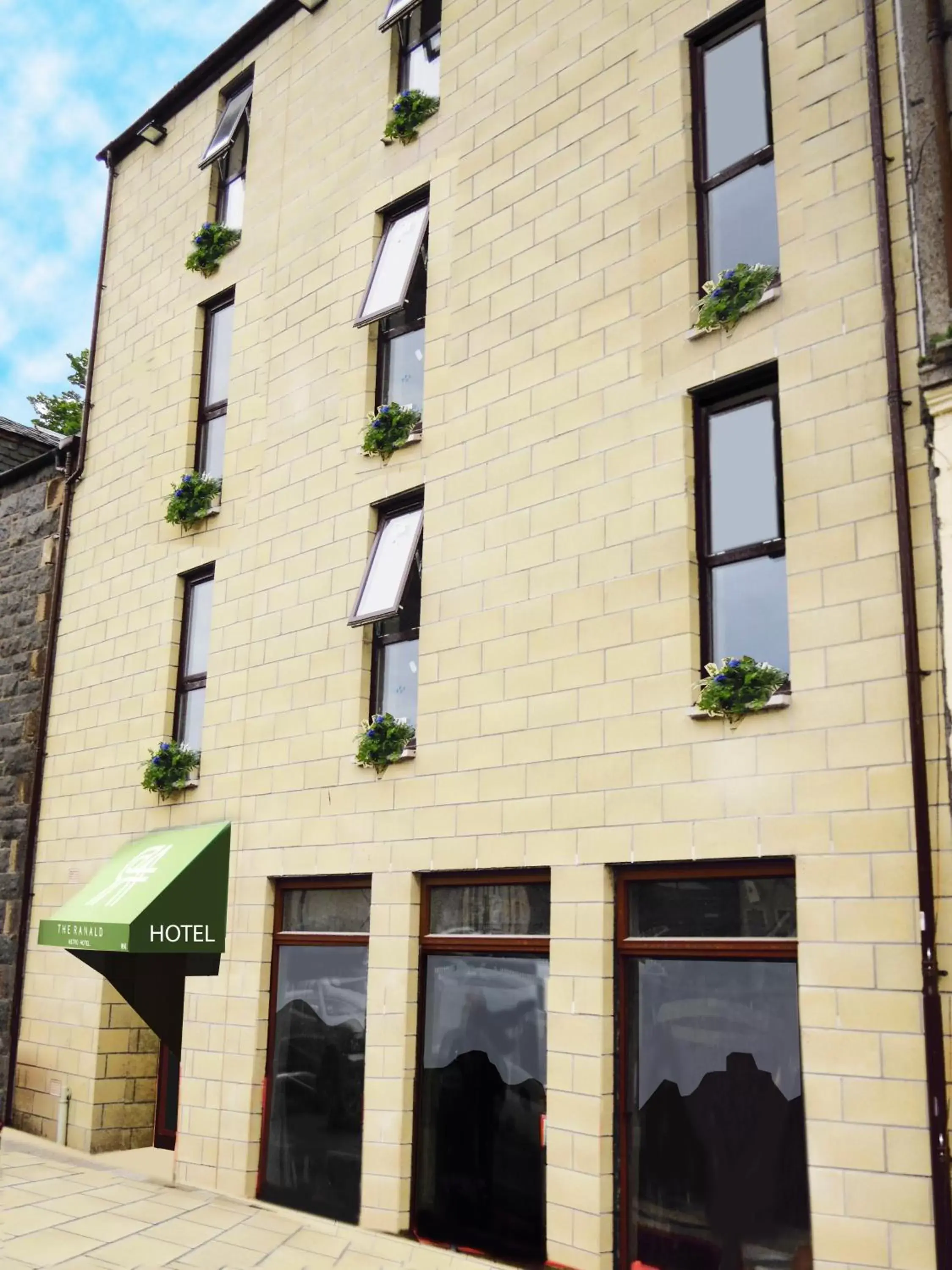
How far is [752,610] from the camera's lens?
9109mm

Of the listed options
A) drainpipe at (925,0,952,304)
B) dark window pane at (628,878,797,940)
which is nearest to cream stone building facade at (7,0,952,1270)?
dark window pane at (628,878,797,940)

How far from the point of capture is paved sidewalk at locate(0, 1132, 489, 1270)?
9.52m

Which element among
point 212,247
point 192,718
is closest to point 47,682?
point 192,718

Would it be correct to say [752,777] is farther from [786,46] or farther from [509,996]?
[786,46]

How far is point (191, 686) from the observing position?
14.4m

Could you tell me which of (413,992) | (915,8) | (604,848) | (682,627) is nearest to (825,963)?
(604,848)

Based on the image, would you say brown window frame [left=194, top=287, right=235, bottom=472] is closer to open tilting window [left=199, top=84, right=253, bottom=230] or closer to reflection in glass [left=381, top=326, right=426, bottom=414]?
open tilting window [left=199, top=84, right=253, bottom=230]

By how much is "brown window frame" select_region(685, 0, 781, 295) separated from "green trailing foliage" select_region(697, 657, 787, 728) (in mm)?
3229

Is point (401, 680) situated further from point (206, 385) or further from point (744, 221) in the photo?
point (206, 385)

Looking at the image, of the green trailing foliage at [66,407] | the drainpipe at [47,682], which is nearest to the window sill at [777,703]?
the drainpipe at [47,682]

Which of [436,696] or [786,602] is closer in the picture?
[786,602]

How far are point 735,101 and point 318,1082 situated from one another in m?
9.37

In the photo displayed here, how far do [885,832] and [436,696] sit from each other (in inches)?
176

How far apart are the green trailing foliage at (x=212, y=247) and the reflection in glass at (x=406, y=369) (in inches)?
143
